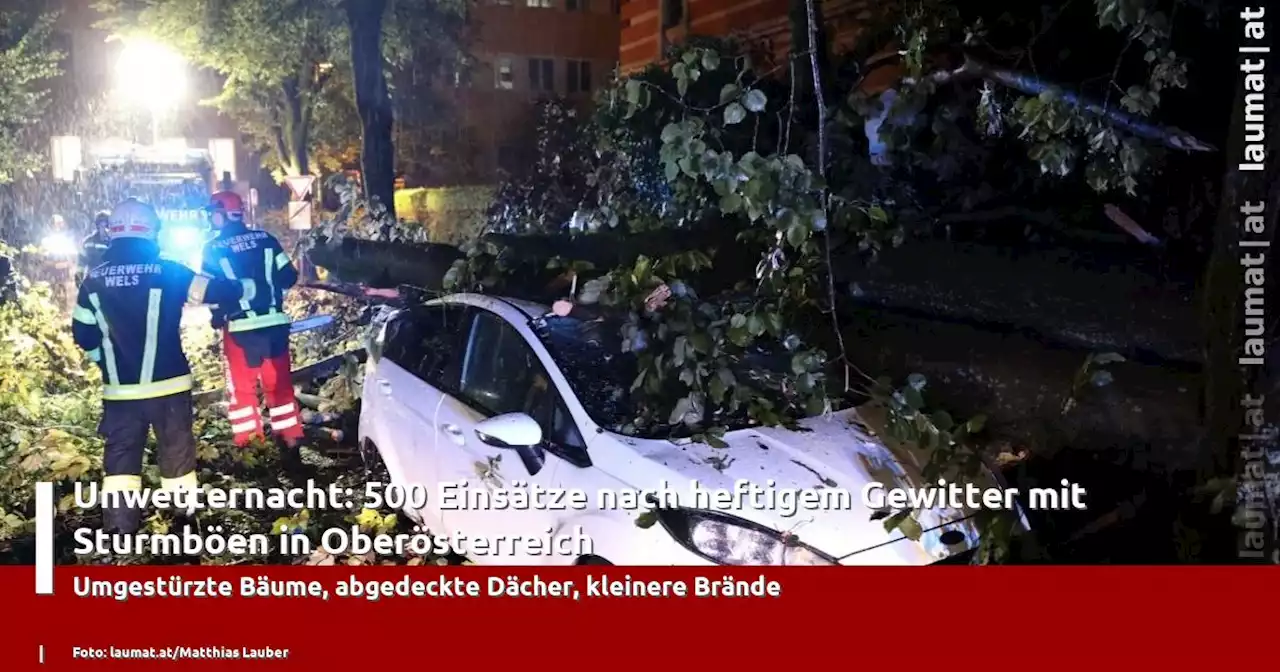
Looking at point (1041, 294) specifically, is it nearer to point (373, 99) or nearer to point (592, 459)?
point (592, 459)

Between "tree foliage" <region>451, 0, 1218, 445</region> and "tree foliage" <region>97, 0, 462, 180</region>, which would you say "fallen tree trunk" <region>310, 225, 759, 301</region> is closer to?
"tree foliage" <region>451, 0, 1218, 445</region>

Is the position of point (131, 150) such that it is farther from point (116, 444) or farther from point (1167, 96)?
point (1167, 96)

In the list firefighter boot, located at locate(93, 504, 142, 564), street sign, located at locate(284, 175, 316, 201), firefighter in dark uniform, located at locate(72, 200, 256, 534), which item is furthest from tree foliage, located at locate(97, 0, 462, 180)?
firefighter boot, located at locate(93, 504, 142, 564)

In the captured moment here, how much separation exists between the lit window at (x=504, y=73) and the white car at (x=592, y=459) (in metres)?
→ 0.97

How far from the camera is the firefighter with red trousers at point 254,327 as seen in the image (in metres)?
3.34

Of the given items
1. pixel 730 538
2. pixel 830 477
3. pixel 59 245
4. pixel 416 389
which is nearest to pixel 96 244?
pixel 59 245

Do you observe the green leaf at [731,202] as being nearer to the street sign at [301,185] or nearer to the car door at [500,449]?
the car door at [500,449]

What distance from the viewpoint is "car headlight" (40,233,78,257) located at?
10.9 feet

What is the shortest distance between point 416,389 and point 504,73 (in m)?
1.40

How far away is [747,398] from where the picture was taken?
2982mm

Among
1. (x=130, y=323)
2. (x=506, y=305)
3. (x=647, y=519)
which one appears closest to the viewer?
(x=647, y=519)

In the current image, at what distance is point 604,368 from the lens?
3.03m

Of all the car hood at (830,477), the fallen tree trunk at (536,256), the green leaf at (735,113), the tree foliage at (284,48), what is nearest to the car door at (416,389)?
the fallen tree trunk at (536,256)

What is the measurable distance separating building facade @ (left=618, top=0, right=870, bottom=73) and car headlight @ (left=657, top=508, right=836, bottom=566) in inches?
77.6
